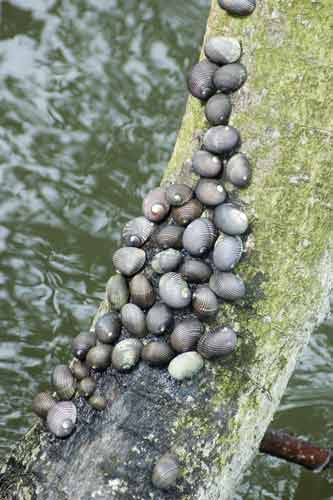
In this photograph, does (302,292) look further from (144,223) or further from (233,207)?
(144,223)

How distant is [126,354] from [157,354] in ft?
0.31

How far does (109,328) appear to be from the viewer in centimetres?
226

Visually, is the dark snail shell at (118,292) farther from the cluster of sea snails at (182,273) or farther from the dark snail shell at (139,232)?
the dark snail shell at (139,232)

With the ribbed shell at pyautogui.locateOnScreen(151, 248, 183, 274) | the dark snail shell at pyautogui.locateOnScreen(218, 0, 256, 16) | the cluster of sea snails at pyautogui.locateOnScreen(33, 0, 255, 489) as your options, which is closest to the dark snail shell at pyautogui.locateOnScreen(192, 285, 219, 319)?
the cluster of sea snails at pyautogui.locateOnScreen(33, 0, 255, 489)

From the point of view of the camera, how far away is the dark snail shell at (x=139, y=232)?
7.61ft

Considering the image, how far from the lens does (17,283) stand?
4211mm

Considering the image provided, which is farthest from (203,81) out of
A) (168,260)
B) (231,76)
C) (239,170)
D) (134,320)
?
(134,320)

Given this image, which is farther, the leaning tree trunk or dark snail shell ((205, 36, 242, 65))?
dark snail shell ((205, 36, 242, 65))

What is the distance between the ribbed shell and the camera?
222 centimetres

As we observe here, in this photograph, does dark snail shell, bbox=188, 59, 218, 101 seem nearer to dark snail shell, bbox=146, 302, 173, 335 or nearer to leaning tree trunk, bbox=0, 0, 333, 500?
leaning tree trunk, bbox=0, 0, 333, 500

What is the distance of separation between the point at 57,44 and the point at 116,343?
10.8 ft

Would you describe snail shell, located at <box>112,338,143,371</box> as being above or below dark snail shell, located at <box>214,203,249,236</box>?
below

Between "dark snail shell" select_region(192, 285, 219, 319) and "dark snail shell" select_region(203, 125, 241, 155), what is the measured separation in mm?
441

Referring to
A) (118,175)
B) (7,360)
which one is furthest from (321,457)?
(118,175)
